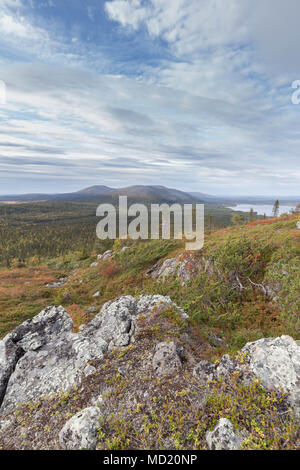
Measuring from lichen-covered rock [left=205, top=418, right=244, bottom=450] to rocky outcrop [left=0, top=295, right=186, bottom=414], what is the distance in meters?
3.77

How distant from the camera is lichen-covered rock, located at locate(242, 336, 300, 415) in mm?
4617

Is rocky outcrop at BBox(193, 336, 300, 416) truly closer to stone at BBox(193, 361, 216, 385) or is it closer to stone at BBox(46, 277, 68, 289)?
stone at BBox(193, 361, 216, 385)

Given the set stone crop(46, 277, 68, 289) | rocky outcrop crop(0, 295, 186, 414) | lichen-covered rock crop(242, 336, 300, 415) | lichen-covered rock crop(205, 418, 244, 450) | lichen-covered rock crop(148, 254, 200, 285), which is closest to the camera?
lichen-covered rock crop(205, 418, 244, 450)

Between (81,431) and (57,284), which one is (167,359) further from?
(57,284)

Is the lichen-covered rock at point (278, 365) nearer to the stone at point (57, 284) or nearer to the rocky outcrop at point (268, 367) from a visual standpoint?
the rocky outcrop at point (268, 367)

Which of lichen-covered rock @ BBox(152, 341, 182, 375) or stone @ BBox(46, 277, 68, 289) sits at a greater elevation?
lichen-covered rock @ BBox(152, 341, 182, 375)

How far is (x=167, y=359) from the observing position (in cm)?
601

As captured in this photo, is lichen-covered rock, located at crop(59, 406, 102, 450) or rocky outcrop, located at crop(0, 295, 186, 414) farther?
rocky outcrop, located at crop(0, 295, 186, 414)

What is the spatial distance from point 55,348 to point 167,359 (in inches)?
180

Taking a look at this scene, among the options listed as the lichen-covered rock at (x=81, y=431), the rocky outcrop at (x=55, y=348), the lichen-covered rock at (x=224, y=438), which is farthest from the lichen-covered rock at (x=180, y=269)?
the lichen-covered rock at (x=81, y=431)

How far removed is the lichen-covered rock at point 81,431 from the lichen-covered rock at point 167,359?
197 centimetres

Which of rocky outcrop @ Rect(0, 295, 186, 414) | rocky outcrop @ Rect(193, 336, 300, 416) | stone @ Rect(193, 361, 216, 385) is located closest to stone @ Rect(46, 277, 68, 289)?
rocky outcrop @ Rect(0, 295, 186, 414)
